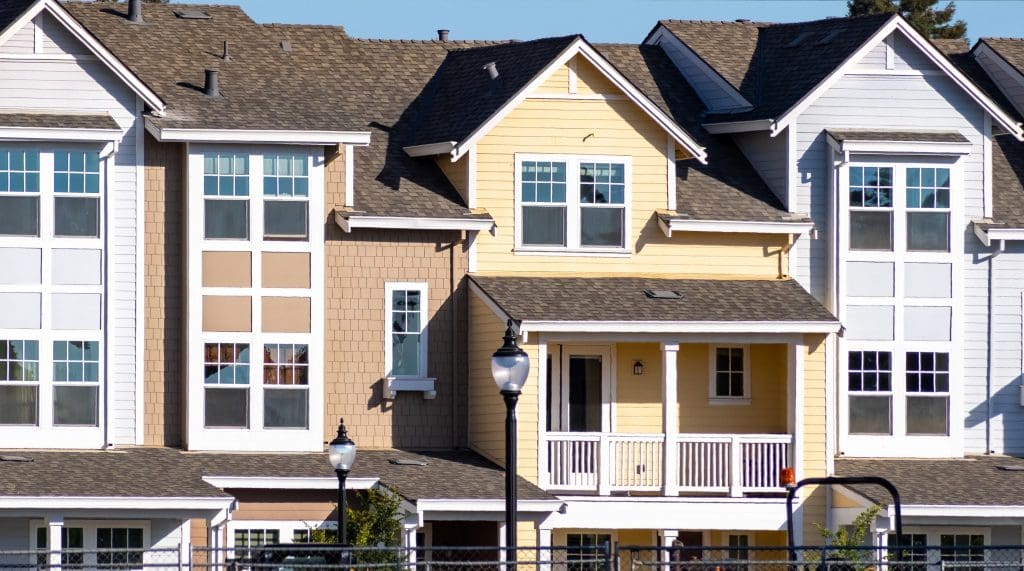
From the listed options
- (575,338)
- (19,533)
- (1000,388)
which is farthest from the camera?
(1000,388)

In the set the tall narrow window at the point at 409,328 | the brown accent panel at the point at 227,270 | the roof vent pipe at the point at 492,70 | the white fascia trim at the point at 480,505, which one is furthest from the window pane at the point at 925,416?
the brown accent panel at the point at 227,270

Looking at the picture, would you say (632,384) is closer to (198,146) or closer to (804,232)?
(804,232)

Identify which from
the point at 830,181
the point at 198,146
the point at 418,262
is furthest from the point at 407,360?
the point at 830,181

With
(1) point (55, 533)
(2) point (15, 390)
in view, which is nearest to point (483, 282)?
(2) point (15, 390)

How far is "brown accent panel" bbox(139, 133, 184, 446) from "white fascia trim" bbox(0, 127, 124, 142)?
1.01 m

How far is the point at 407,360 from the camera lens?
38.3 metres

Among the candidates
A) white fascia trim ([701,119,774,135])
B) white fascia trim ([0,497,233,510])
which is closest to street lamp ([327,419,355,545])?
white fascia trim ([0,497,233,510])

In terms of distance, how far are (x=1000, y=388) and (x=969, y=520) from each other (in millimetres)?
3334

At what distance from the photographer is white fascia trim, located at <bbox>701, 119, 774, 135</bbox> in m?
39.8

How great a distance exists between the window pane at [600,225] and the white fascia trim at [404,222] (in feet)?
5.86

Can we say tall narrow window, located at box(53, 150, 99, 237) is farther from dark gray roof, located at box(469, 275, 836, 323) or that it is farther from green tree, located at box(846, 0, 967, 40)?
green tree, located at box(846, 0, 967, 40)

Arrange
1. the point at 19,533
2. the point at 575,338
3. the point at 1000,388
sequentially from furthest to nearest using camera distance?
1. the point at 1000,388
2. the point at 575,338
3. the point at 19,533

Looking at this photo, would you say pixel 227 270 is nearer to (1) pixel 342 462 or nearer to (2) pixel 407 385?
(2) pixel 407 385

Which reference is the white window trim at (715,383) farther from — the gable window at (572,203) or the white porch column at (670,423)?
the gable window at (572,203)
